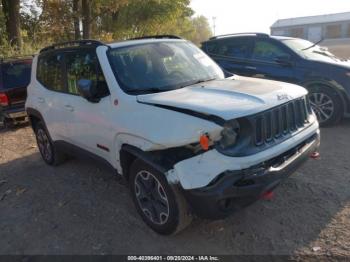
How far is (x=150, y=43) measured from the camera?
4.43 metres

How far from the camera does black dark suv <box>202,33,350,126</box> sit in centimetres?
664

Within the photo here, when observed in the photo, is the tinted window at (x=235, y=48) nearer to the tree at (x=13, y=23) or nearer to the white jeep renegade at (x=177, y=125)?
the white jeep renegade at (x=177, y=125)

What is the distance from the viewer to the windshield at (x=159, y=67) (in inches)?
152

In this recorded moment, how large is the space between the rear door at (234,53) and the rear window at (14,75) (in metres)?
4.41

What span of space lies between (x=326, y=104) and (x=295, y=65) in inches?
37.9

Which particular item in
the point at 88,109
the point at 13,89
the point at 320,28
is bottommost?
the point at 13,89

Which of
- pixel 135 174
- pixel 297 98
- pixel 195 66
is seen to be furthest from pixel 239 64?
pixel 135 174

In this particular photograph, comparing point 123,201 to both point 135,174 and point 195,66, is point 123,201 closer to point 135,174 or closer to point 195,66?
point 135,174

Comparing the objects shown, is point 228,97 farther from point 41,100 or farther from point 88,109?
point 41,100

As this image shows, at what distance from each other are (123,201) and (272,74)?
436 cm

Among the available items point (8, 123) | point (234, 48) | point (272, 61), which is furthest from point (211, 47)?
point (8, 123)

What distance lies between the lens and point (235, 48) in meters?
7.86

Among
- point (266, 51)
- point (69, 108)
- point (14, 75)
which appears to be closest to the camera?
point (69, 108)

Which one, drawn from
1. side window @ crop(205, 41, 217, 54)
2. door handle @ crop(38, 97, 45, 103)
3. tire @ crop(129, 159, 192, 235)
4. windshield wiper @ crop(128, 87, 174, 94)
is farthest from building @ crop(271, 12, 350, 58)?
tire @ crop(129, 159, 192, 235)
